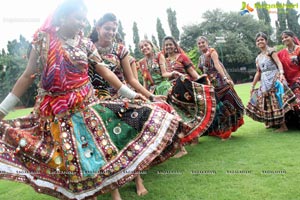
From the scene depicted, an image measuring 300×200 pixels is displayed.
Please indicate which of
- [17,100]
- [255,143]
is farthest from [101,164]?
[255,143]

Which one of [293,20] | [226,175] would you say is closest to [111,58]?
[226,175]

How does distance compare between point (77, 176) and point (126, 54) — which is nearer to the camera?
point (77, 176)

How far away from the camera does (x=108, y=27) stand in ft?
11.7

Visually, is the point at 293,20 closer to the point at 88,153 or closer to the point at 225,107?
the point at 225,107

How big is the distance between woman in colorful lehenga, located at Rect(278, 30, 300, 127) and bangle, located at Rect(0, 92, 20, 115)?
5.24 m

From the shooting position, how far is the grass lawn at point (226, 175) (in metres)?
3.22

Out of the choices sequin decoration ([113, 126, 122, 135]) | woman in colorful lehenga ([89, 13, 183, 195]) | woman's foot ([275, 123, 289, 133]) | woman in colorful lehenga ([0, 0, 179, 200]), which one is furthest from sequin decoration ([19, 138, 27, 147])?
woman's foot ([275, 123, 289, 133])

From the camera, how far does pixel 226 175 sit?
12.4 feet

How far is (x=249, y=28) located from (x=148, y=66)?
3819 centimetres

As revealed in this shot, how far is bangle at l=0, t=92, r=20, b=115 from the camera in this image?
108 inches

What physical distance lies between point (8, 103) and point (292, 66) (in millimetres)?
5523

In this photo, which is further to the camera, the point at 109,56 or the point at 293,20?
the point at 293,20

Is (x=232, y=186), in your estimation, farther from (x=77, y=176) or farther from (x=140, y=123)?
(x=77, y=176)

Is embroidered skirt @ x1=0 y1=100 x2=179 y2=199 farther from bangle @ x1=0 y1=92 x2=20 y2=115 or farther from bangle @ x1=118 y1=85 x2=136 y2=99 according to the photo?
bangle @ x1=118 y1=85 x2=136 y2=99
